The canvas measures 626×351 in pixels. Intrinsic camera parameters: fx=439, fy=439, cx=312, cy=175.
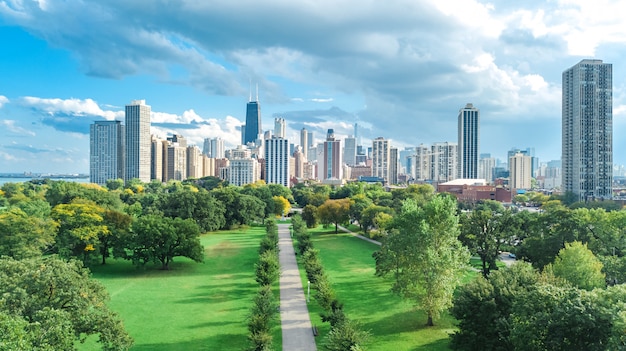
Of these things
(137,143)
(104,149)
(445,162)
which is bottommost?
(445,162)

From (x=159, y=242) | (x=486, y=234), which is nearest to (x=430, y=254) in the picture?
(x=486, y=234)

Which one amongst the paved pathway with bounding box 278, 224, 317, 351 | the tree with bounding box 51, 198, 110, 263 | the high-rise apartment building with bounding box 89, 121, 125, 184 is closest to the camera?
the paved pathway with bounding box 278, 224, 317, 351

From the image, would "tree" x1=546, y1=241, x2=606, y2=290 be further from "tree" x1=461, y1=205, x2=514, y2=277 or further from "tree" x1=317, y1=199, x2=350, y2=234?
"tree" x1=317, y1=199, x2=350, y2=234

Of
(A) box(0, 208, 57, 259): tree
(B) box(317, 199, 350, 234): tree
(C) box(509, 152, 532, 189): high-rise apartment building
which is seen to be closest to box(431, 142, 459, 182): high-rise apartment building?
(C) box(509, 152, 532, 189): high-rise apartment building

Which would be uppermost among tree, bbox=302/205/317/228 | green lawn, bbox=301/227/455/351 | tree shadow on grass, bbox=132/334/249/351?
tree, bbox=302/205/317/228

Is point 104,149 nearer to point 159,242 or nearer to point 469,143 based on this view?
point 469,143

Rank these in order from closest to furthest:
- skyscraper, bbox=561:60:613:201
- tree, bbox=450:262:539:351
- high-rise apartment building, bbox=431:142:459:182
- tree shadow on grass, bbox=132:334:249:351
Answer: tree, bbox=450:262:539:351 → tree shadow on grass, bbox=132:334:249:351 → skyscraper, bbox=561:60:613:201 → high-rise apartment building, bbox=431:142:459:182

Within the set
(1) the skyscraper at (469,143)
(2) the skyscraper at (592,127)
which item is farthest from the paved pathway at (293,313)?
(1) the skyscraper at (469,143)
